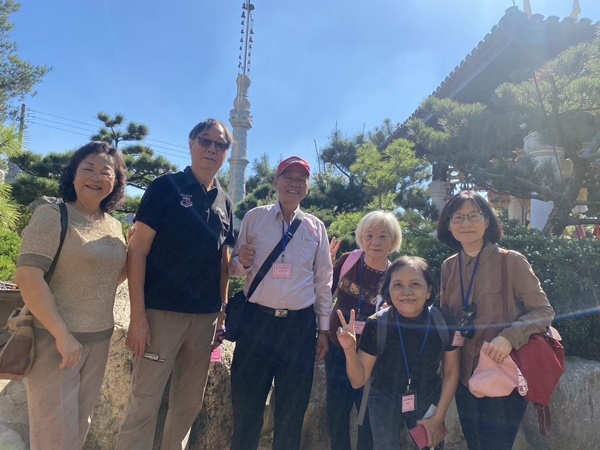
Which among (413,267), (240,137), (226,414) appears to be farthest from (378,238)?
(240,137)

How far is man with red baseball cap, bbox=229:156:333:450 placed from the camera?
2.24m

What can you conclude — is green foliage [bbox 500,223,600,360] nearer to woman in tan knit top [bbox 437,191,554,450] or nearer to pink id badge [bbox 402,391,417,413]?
woman in tan knit top [bbox 437,191,554,450]

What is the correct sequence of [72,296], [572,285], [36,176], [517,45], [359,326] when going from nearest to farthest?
[72,296], [359,326], [572,285], [517,45], [36,176]

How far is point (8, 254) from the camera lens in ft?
18.9

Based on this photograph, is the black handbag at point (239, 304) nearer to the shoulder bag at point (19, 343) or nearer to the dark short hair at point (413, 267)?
the dark short hair at point (413, 267)

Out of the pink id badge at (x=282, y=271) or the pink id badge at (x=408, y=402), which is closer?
the pink id badge at (x=408, y=402)

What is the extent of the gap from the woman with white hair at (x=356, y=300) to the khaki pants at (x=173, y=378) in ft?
2.47

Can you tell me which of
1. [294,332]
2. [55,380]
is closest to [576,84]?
[294,332]

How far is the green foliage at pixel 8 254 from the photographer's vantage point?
507cm

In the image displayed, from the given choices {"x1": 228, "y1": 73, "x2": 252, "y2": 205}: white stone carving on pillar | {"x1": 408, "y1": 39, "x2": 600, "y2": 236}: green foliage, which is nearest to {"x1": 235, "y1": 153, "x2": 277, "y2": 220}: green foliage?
{"x1": 228, "y1": 73, "x2": 252, "y2": 205}: white stone carving on pillar

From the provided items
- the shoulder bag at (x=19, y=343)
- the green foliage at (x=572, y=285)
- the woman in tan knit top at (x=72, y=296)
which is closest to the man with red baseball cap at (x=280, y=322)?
the woman in tan knit top at (x=72, y=296)

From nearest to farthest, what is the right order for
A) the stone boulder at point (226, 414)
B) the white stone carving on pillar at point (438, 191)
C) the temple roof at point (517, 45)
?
the stone boulder at point (226, 414) → the temple roof at point (517, 45) → the white stone carving on pillar at point (438, 191)

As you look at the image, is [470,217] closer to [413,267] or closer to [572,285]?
[413,267]

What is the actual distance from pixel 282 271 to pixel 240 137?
11.8 m
